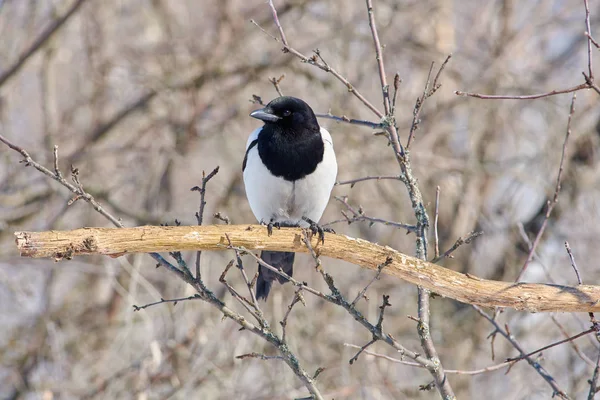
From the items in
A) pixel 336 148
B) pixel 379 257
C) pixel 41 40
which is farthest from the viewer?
pixel 336 148

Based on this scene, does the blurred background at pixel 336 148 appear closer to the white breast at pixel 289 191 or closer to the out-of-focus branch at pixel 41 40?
the out-of-focus branch at pixel 41 40

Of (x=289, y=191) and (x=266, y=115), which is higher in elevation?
A: (x=266, y=115)

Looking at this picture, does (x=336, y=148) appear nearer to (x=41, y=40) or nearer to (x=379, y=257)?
(x=41, y=40)

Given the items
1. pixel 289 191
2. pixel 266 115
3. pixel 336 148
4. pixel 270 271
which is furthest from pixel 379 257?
pixel 336 148

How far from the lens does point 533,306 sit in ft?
8.49

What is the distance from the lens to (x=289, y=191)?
394cm

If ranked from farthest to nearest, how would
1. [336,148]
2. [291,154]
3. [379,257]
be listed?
[336,148]
[291,154]
[379,257]

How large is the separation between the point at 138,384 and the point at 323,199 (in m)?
1.85

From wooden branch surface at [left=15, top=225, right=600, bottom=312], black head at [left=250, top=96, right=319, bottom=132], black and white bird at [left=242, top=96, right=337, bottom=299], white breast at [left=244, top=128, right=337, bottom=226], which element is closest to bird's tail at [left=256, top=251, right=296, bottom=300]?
black and white bird at [left=242, top=96, right=337, bottom=299]

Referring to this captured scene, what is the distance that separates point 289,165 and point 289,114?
0.91 ft

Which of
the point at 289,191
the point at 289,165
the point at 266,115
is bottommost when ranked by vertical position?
the point at 289,191

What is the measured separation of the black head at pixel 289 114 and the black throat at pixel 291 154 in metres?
0.03

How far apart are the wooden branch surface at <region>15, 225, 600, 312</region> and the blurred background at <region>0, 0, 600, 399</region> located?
2935 mm

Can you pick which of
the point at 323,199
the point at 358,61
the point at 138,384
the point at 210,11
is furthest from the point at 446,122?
the point at 138,384
